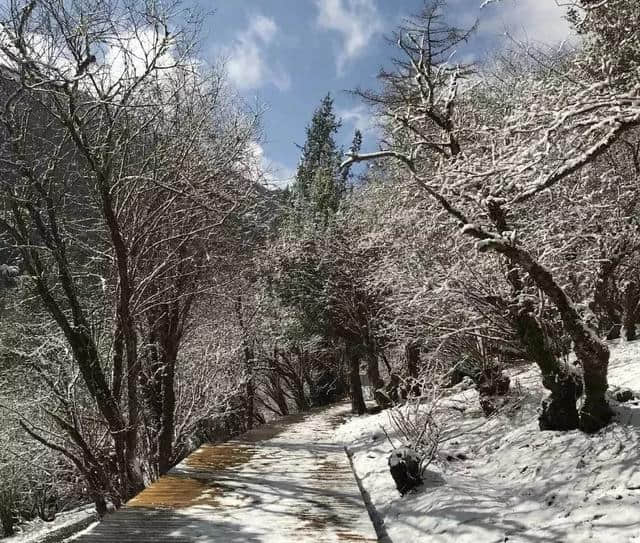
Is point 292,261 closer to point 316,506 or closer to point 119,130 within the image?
point 119,130

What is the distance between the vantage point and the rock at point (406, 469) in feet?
17.5

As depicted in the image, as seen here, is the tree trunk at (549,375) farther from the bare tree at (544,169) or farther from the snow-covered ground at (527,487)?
the snow-covered ground at (527,487)

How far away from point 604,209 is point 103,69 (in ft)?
21.9

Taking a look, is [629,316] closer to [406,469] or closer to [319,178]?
[406,469]

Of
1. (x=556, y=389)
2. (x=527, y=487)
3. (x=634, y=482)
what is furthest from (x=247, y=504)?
(x=634, y=482)

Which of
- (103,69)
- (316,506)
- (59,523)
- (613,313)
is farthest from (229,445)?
(59,523)

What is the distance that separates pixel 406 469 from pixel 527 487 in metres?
1.32

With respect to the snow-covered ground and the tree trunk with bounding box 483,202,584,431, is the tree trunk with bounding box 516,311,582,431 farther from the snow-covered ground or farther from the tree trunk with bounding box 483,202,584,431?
the snow-covered ground

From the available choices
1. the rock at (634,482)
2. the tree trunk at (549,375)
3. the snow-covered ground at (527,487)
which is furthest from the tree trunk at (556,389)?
the rock at (634,482)

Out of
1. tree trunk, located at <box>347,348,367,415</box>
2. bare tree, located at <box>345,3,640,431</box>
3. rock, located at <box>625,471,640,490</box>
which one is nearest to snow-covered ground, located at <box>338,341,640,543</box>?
rock, located at <box>625,471,640,490</box>

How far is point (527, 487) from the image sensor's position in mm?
4422

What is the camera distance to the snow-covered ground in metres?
3.52

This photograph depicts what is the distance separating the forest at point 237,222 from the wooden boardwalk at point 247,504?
3.48ft

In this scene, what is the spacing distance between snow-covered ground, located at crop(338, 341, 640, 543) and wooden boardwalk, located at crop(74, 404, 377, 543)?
0.51 meters
